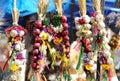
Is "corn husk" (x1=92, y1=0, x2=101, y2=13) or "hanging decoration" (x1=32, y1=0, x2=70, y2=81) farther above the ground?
"corn husk" (x1=92, y1=0, x2=101, y2=13)

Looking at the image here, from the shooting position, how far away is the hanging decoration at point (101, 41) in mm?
2152

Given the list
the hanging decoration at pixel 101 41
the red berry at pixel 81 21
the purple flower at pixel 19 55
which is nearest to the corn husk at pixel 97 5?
the hanging decoration at pixel 101 41

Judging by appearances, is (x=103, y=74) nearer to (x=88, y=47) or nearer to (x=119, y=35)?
(x=88, y=47)

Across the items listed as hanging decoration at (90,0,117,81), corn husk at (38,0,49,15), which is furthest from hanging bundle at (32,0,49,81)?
hanging decoration at (90,0,117,81)

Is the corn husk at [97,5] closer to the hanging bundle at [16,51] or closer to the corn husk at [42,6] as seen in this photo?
the corn husk at [42,6]

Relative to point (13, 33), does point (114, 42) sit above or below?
below

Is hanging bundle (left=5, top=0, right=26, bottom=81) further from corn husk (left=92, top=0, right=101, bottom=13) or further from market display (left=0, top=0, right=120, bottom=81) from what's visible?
corn husk (left=92, top=0, right=101, bottom=13)

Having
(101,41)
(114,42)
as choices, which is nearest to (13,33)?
(101,41)

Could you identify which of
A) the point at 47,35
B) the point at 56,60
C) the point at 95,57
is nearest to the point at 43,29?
the point at 47,35

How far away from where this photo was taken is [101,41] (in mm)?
2170

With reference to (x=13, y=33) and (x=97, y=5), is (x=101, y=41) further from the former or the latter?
(x=13, y=33)

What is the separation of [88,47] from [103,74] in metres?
0.21

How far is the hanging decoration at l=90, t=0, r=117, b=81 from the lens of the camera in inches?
84.7

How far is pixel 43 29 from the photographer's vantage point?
2123 mm
